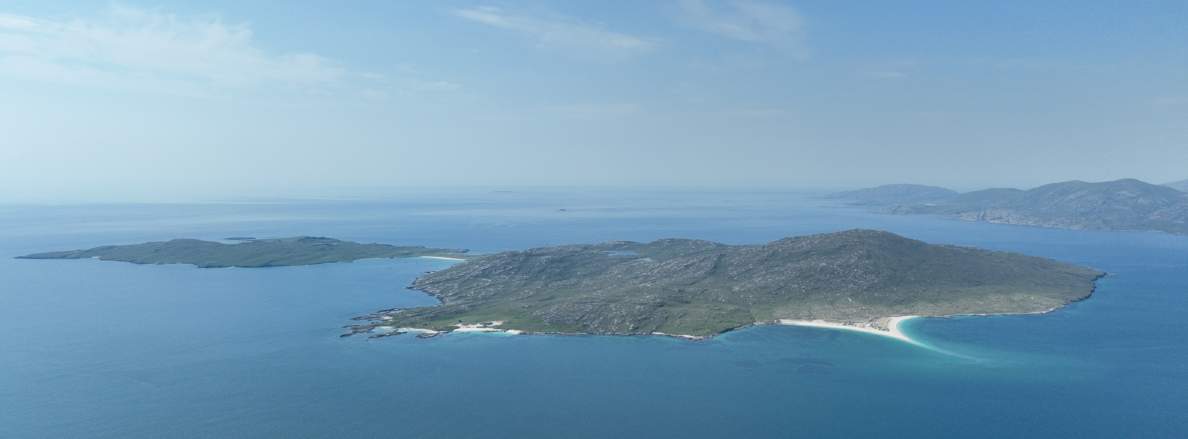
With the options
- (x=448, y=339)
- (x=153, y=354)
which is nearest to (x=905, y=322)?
(x=448, y=339)

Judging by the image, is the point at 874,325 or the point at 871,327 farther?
the point at 874,325

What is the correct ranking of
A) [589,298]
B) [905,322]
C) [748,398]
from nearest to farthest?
[748,398] < [905,322] < [589,298]

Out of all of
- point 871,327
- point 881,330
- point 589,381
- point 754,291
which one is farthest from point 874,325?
point 589,381

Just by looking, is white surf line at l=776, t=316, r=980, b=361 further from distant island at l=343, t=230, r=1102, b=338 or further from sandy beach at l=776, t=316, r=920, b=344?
distant island at l=343, t=230, r=1102, b=338

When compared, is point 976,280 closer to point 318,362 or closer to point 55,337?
point 318,362

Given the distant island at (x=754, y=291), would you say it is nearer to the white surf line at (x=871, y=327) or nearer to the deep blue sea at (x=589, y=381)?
the white surf line at (x=871, y=327)

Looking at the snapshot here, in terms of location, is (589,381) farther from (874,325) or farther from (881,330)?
(874,325)
